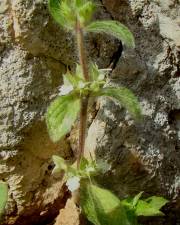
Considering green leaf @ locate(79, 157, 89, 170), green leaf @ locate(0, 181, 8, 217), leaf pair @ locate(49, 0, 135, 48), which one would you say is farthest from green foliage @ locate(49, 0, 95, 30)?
green leaf @ locate(0, 181, 8, 217)

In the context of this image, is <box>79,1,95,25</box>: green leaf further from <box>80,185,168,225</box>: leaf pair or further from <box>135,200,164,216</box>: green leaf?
<box>135,200,164,216</box>: green leaf

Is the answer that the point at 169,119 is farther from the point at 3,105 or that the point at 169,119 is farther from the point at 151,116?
the point at 3,105

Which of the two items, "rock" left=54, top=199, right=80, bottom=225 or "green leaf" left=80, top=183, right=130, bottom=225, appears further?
"rock" left=54, top=199, right=80, bottom=225

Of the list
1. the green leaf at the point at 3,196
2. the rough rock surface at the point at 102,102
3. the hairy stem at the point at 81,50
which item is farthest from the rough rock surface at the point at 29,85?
the hairy stem at the point at 81,50

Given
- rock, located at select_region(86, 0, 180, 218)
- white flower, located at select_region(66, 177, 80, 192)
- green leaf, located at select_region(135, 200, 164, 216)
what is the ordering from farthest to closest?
rock, located at select_region(86, 0, 180, 218) → green leaf, located at select_region(135, 200, 164, 216) → white flower, located at select_region(66, 177, 80, 192)

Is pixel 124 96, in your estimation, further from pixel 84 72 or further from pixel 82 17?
pixel 82 17

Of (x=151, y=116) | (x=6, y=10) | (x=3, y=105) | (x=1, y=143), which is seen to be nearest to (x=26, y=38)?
(x=6, y=10)

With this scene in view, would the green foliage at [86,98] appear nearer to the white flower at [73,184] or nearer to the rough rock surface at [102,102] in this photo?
the white flower at [73,184]
